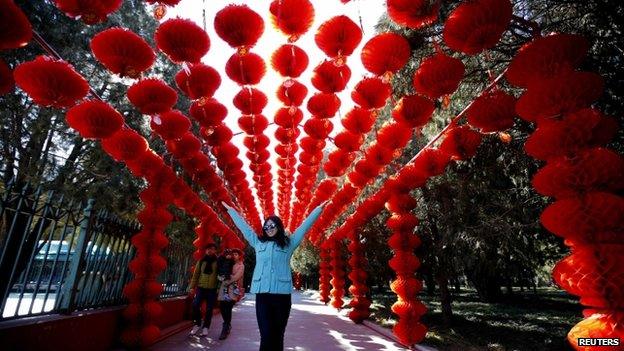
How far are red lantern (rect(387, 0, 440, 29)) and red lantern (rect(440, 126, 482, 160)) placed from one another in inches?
85.4

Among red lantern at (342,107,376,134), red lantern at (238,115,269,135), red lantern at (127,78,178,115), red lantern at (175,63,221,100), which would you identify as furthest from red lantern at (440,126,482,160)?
red lantern at (127,78,178,115)

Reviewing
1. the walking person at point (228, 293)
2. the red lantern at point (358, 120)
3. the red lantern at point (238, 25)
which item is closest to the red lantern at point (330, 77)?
the red lantern at point (358, 120)

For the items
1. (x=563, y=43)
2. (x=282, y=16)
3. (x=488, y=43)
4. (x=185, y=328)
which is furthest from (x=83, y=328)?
(x=563, y=43)

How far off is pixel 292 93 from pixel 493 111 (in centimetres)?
259

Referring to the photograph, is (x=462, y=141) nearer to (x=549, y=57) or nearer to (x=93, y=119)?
(x=549, y=57)

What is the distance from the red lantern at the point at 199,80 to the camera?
174 inches

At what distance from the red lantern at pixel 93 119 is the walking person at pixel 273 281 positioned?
193cm

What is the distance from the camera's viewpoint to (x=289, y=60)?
14.5ft

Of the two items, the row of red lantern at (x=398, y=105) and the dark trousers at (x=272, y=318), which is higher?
the row of red lantern at (x=398, y=105)

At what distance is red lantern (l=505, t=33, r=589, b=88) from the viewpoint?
9.34 feet

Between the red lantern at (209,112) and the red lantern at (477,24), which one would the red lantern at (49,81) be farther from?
the red lantern at (477,24)

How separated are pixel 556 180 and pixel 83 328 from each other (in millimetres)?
5965

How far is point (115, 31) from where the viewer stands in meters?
3.49

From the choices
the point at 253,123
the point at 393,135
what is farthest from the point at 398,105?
the point at 253,123
